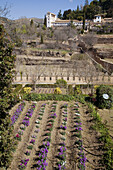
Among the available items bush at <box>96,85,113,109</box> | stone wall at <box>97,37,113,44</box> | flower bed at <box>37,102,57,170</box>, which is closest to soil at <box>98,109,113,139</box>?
bush at <box>96,85,113,109</box>

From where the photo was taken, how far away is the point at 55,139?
7477 millimetres

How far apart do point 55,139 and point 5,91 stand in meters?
4.01

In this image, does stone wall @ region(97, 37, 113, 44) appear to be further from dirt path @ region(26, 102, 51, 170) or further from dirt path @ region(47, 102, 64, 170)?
dirt path @ region(47, 102, 64, 170)

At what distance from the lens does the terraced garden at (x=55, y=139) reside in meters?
6.05

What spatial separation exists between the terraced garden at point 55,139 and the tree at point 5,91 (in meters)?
1.31

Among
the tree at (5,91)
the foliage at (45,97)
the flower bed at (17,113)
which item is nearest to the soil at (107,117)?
the foliage at (45,97)

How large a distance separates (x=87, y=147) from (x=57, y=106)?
4.60 metres

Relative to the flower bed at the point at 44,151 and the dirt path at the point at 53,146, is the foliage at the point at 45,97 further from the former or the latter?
the flower bed at the point at 44,151

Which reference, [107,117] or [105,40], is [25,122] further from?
[105,40]

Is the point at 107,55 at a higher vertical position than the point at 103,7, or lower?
lower

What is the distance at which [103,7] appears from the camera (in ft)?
236

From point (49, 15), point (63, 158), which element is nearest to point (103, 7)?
point (49, 15)

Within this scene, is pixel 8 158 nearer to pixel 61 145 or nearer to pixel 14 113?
pixel 61 145

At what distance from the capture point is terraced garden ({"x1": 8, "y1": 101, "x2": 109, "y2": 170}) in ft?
19.8
